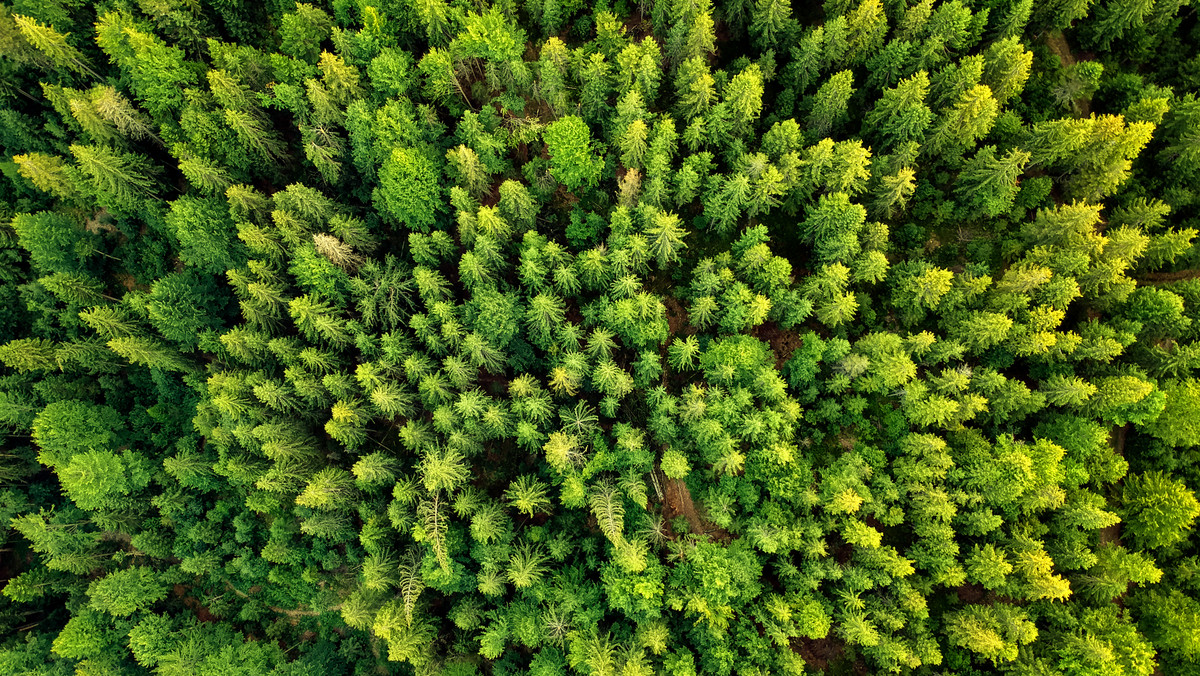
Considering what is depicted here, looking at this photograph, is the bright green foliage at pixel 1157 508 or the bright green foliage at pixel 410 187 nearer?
the bright green foliage at pixel 1157 508

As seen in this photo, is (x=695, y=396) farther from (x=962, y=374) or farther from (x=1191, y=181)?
(x=1191, y=181)

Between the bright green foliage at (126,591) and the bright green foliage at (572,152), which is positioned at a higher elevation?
the bright green foliage at (572,152)

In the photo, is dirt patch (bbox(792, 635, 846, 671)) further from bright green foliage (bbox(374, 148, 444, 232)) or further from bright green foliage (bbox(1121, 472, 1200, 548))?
bright green foliage (bbox(374, 148, 444, 232))

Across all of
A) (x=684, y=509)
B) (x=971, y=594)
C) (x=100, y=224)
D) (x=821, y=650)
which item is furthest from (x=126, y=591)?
(x=971, y=594)

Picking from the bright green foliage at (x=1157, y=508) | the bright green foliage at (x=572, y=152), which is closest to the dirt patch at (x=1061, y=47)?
the bright green foliage at (x=1157, y=508)

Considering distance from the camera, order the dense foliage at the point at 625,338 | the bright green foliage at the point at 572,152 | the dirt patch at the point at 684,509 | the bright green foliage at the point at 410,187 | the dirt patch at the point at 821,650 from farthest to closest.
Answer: the dirt patch at the point at 684,509, the dirt patch at the point at 821,650, the bright green foliage at the point at 410,187, the bright green foliage at the point at 572,152, the dense foliage at the point at 625,338

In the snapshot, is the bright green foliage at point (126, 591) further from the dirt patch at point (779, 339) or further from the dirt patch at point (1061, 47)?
the dirt patch at point (1061, 47)

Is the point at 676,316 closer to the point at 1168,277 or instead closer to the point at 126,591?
the point at 1168,277
